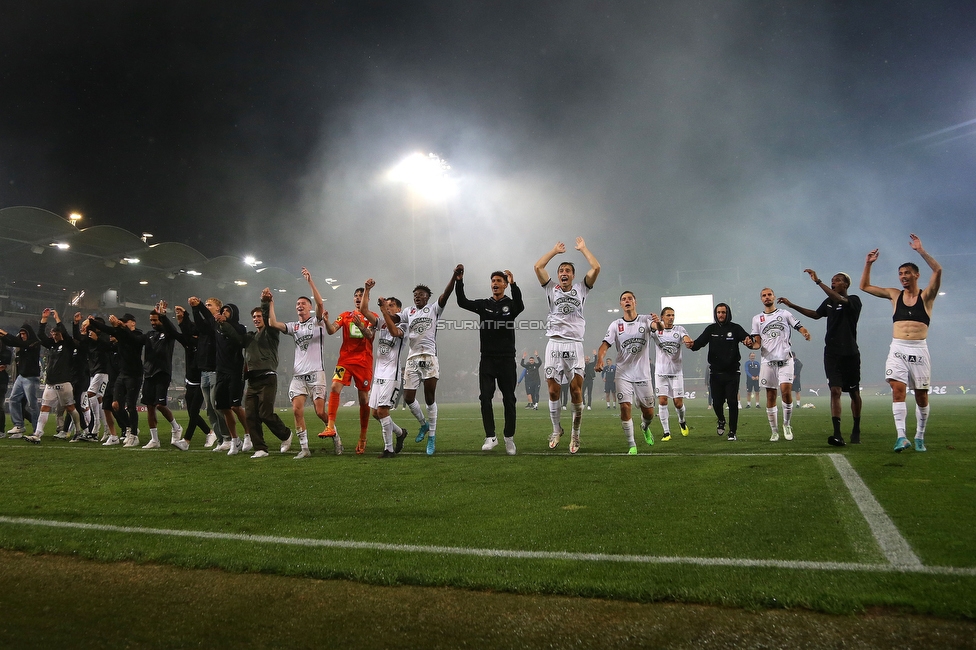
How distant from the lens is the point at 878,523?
4.02m

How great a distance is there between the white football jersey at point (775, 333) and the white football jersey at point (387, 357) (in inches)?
230

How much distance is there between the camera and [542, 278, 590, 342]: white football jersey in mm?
8586

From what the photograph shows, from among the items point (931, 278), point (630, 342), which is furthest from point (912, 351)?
point (630, 342)

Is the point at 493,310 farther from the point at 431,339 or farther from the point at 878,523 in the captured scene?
the point at 878,523

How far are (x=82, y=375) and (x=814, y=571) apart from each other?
561 inches

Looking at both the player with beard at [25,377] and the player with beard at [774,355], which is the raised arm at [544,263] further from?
the player with beard at [25,377]

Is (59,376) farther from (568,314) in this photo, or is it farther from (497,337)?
(568,314)

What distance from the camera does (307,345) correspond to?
31.5 feet

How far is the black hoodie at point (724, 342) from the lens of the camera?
1033 cm

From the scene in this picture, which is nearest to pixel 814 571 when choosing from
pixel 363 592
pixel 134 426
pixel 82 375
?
pixel 363 592

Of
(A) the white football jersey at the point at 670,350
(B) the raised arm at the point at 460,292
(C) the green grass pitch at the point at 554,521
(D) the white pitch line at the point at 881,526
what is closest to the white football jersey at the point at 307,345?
(C) the green grass pitch at the point at 554,521

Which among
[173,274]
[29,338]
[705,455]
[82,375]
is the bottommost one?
[705,455]

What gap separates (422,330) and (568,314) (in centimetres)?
216

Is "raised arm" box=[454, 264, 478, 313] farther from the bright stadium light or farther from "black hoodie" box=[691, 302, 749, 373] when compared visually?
the bright stadium light
